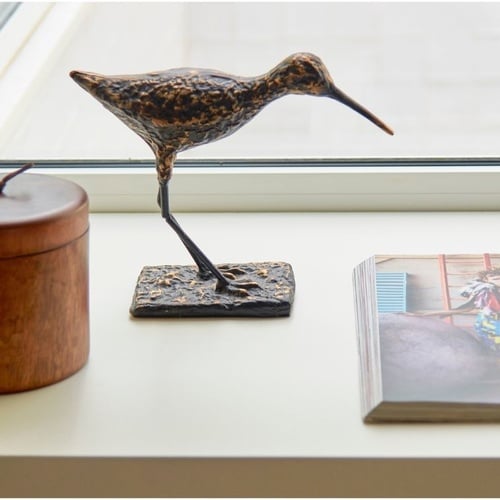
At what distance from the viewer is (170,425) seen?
72cm

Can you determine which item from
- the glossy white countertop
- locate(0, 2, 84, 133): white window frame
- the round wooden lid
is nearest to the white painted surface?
the glossy white countertop

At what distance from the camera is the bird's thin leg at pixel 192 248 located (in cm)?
84

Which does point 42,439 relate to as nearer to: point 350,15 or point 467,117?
point 467,117

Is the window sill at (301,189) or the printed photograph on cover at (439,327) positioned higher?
the window sill at (301,189)

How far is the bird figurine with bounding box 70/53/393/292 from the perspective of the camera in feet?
2.55

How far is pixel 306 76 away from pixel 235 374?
232 millimetres

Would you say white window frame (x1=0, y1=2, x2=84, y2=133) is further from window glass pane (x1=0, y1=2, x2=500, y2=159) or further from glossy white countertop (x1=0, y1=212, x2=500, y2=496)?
glossy white countertop (x1=0, y1=212, x2=500, y2=496)

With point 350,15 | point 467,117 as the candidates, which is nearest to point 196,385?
point 467,117

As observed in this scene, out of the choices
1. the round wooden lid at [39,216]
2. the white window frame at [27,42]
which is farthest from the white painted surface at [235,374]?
the white window frame at [27,42]

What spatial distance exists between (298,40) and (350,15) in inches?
4.0

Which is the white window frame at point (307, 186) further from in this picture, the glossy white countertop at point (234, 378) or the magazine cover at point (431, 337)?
the magazine cover at point (431, 337)

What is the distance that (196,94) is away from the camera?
0.78 metres

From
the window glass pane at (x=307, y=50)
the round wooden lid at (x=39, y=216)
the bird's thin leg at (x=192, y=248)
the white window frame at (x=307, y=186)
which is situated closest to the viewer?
the round wooden lid at (x=39, y=216)

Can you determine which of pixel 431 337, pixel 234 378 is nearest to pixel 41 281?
pixel 234 378
